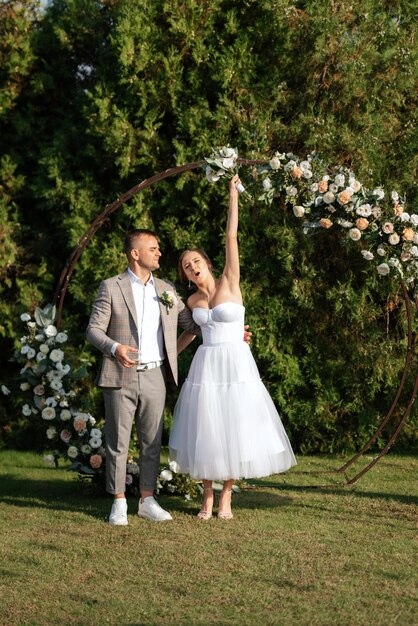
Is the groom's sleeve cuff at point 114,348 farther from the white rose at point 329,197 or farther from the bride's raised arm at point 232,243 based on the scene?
the white rose at point 329,197

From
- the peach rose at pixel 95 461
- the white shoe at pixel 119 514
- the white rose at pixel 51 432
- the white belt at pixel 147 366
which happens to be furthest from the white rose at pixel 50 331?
the white shoe at pixel 119 514

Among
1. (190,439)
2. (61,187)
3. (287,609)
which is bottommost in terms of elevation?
Result: (287,609)

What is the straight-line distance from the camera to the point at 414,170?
863 centimetres

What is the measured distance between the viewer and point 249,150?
8.39 m

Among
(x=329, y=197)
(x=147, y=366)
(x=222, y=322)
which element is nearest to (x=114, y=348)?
(x=147, y=366)

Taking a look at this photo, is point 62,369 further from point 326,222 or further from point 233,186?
point 326,222

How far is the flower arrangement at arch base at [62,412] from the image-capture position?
6.86m

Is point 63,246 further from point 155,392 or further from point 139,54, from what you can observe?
point 155,392

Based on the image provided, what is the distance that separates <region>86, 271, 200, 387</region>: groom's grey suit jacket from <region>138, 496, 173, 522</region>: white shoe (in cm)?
84

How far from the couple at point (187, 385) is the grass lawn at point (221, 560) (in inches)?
14.8

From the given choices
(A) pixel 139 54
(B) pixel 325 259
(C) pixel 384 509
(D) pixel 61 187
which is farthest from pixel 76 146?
(C) pixel 384 509

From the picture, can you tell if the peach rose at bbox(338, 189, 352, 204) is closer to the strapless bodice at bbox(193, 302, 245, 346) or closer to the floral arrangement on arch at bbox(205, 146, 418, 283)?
the floral arrangement on arch at bbox(205, 146, 418, 283)

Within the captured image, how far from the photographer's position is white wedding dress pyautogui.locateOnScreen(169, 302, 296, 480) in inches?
233

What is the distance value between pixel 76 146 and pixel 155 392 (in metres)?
3.65
